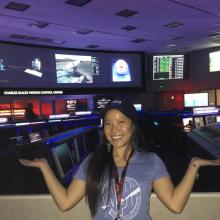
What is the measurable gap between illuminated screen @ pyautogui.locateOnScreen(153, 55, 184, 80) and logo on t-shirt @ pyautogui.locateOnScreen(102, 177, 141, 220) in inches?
406

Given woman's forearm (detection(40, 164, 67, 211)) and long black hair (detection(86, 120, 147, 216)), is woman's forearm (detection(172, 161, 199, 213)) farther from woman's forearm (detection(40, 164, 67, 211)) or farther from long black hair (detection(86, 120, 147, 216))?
woman's forearm (detection(40, 164, 67, 211))

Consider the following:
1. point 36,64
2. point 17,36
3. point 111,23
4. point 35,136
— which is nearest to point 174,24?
point 111,23

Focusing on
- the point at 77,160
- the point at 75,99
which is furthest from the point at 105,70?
the point at 77,160

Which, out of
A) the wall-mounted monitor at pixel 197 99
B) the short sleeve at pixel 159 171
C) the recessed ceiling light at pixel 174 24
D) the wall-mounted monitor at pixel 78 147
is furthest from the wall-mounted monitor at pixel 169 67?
the short sleeve at pixel 159 171

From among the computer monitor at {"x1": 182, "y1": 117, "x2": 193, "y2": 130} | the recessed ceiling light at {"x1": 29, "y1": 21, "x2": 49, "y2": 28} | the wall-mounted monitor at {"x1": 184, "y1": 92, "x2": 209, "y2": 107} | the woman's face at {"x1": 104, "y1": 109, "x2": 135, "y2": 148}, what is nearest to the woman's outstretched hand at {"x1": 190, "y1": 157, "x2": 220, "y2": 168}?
the woman's face at {"x1": 104, "y1": 109, "x2": 135, "y2": 148}

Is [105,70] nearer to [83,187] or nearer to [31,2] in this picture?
[31,2]

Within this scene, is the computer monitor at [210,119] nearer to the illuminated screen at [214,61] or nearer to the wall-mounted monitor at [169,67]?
the wall-mounted monitor at [169,67]

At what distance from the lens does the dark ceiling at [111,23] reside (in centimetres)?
625

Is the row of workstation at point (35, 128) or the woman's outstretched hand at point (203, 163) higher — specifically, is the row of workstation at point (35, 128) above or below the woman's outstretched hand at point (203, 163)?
below

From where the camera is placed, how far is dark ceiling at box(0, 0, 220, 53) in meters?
6.25

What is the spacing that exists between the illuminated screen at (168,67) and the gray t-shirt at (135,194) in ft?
33.6

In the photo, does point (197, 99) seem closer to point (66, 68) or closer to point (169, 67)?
point (169, 67)

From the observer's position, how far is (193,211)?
1347 millimetres

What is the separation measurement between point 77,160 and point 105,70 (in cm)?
873
